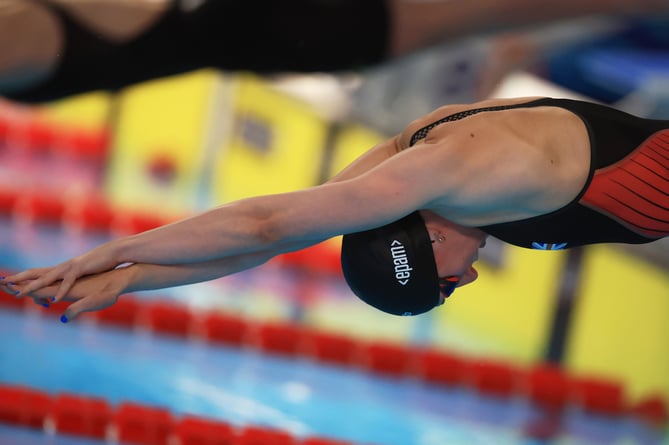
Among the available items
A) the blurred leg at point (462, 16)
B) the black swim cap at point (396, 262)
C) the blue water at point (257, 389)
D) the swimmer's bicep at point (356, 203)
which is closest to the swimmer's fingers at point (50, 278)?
the swimmer's bicep at point (356, 203)

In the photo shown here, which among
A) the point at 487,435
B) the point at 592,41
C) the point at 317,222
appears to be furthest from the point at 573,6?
the point at 317,222

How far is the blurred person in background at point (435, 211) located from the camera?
1842mm

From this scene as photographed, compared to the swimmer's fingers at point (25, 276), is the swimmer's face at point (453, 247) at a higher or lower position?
higher

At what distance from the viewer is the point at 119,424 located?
3033mm

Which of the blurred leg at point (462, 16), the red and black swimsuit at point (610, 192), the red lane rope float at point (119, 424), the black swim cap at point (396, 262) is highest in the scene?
the blurred leg at point (462, 16)

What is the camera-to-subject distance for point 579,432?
3.60 m

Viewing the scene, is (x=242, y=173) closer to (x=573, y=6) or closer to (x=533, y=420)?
(x=573, y=6)

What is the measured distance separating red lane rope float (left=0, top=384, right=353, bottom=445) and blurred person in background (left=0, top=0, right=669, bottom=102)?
120 centimetres

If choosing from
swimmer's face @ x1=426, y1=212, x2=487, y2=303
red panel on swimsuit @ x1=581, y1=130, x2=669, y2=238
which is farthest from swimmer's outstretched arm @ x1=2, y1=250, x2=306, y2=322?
red panel on swimsuit @ x1=581, y1=130, x2=669, y2=238

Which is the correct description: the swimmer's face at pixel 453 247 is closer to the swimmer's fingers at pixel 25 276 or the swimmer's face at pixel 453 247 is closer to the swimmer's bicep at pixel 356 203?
the swimmer's bicep at pixel 356 203

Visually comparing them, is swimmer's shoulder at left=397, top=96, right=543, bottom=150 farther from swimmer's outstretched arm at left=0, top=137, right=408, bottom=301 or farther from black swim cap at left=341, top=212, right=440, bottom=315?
swimmer's outstretched arm at left=0, top=137, right=408, bottom=301

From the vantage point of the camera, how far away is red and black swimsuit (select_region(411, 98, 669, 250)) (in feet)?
6.73

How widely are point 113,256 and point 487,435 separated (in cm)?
197

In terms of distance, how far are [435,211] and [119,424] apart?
144cm
